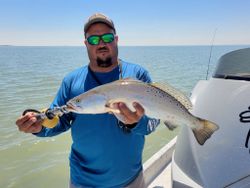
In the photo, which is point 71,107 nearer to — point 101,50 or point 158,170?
point 101,50

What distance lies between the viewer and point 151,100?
2.27 metres

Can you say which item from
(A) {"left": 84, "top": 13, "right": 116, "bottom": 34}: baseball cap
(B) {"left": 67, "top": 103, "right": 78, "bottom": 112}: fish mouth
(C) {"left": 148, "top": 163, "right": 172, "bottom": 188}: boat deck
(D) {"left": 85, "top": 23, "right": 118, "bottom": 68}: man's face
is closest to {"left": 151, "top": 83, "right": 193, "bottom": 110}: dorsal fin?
(B) {"left": 67, "top": 103, "right": 78, "bottom": 112}: fish mouth

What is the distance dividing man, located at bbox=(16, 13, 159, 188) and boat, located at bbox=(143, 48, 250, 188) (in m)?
0.41

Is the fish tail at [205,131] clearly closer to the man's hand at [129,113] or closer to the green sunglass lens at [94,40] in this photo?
the man's hand at [129,113]

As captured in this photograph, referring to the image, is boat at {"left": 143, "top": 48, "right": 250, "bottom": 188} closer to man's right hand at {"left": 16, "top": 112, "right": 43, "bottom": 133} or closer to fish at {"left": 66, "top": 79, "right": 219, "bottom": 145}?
fish at {"left": 66, "top": 79, "right": 219, "bottom": 145}

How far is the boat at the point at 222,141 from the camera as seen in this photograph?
2.11 meters

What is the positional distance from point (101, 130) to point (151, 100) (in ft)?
2.13

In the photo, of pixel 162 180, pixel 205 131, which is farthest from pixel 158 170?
pixel 205 131

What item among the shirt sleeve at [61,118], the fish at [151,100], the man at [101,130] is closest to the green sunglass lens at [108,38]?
the man at [101,130]

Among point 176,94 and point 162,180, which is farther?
point 162,180

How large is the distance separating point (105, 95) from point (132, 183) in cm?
100

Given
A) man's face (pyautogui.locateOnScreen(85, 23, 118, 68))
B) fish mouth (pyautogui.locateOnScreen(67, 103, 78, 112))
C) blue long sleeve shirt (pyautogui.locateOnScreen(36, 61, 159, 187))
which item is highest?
man's face (pyautogui.locateOnScreen(85, 23, 118, 68))

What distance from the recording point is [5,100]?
15.3m

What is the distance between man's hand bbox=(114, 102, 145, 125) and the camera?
2318mm
